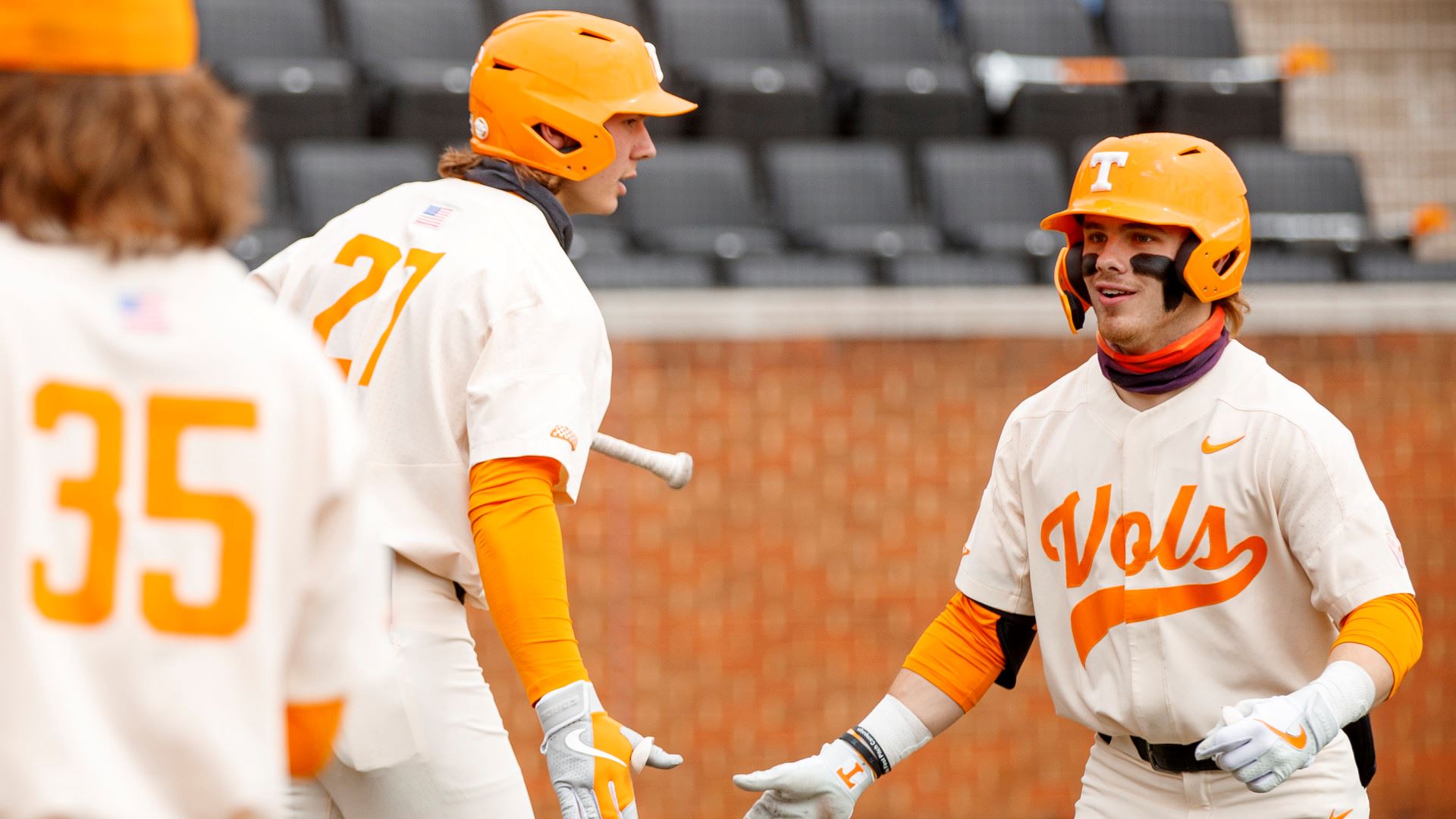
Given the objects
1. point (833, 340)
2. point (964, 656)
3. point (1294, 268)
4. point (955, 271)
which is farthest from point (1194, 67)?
point (964, 656)

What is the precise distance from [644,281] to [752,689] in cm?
161

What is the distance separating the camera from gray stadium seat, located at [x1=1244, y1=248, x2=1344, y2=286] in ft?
24.8

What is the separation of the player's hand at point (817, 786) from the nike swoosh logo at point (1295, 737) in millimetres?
841

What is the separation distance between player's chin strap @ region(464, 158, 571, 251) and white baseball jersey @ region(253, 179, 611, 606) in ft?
0.58

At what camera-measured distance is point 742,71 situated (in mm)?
8672

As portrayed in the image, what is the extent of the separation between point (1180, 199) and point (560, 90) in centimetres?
121

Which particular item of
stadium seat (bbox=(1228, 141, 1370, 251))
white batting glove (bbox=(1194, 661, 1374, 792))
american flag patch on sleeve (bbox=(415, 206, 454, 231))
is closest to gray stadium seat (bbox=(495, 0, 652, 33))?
stadium seat (bbox=(1228, 141, 1370, 251))

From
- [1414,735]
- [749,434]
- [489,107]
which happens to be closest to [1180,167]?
[489,107]

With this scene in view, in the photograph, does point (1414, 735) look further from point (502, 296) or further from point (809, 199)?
point (502, 296)

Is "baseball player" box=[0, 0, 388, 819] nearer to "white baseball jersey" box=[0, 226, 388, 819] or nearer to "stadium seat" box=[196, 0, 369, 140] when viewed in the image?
"white baseball jersey" box=[0, 226, 388, 819]

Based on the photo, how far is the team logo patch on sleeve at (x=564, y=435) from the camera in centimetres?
301

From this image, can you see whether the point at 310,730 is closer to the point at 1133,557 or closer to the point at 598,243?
the point at 1133,557

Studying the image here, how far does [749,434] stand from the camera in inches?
268

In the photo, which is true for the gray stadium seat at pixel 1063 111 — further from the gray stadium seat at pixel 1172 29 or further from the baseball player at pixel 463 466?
the baseball player at pixel 463 466
